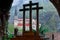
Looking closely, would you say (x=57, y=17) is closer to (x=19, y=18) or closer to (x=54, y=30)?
(x=54, y=30)

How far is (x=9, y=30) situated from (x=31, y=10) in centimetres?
59

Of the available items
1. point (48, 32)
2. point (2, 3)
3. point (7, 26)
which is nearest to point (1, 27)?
point (7, 26)

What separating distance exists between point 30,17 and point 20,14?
0.42 m

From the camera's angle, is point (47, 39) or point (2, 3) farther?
point (2, 3)

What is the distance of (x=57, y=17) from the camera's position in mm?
3965

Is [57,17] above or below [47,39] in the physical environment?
above

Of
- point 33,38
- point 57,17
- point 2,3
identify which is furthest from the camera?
point 2,3

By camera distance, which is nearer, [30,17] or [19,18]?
[30,17]

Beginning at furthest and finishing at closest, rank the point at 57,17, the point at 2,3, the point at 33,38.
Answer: the point at 2,3
the point at 57,17
the point at 33,38

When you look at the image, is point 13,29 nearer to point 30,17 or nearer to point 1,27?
point 1,27

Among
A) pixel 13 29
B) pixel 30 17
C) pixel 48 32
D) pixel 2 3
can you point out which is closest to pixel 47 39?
pixel 48 32

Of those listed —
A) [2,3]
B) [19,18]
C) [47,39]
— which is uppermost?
[2,3]

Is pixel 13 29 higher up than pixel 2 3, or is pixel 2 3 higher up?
pixel 2 3

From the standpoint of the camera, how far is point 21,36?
376 centimetres
